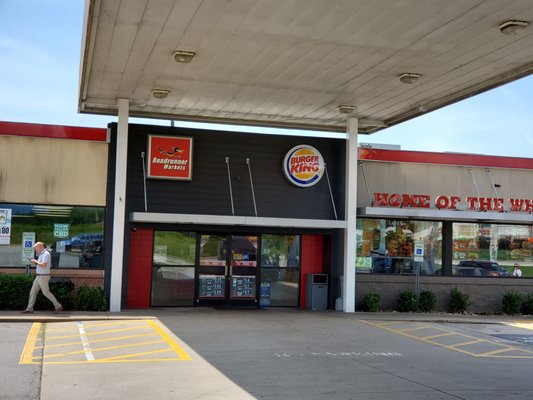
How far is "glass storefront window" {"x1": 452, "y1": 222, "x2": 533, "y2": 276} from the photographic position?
21.3m

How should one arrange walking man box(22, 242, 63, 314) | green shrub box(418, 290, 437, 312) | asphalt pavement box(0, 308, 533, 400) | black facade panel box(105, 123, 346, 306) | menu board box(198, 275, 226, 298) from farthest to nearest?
green shrub box(418, 290, 437, 312) → menu board box(198, 275, 226, 298) → black facade panel box(105, 123, 346, 306) → walking man box(22, 242, 63, 314) → asphalt pavement box(0, 308, 533, 400)

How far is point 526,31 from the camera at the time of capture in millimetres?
11914

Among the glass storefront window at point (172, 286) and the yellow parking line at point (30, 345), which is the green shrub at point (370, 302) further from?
the yellow parking line at point (30, 345)

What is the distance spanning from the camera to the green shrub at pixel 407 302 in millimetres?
19875

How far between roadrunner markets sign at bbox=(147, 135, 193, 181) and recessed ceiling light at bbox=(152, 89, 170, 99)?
4.93ft

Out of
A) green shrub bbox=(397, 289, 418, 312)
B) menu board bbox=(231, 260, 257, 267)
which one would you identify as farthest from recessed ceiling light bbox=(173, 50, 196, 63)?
green shrub bbox=(397, 289, 418, 312)

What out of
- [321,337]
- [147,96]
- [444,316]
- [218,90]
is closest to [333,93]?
[218,90]

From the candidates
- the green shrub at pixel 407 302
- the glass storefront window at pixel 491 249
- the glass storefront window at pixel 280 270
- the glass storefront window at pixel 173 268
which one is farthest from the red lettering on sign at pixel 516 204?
the glass storefront window at pixel 173 268

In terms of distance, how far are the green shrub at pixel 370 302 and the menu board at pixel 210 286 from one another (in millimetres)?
4352

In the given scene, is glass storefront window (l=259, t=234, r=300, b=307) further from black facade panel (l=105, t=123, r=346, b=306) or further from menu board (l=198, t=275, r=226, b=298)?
menu board (l=198, t=275, r=226, b=298)

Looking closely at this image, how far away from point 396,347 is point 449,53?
240 inches

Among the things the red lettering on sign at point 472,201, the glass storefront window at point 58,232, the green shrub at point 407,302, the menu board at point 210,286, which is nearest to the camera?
the glass storefront window at point 58,232

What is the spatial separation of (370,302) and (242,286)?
385 cm

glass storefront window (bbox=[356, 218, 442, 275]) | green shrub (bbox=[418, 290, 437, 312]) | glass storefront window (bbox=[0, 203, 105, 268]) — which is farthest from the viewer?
glass storefront window (bbox=[356, 218, 442, 275])
